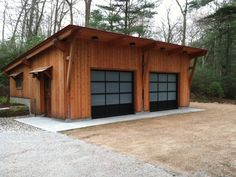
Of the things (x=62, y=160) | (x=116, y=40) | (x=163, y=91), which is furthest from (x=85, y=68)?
(x=62, y=160)

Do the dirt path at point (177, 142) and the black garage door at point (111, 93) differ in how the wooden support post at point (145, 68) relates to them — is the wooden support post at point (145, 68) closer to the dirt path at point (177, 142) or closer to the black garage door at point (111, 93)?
the black garage door at point (111, 93)

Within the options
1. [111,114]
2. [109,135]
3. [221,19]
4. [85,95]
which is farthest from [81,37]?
[221,19]

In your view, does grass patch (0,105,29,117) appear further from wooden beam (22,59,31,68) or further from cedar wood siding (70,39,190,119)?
cedar wood siding (70,39,190,119)

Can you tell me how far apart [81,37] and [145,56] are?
3322 mm

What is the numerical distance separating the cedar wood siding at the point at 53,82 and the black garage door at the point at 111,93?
4.09ft

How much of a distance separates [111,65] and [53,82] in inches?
91.7

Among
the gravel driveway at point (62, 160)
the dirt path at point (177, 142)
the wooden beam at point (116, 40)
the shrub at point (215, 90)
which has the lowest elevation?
the gravel driveway at point (62, 160)

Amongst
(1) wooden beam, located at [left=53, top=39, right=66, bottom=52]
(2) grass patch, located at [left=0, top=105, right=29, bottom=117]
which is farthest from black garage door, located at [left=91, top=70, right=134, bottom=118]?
(2) grass patch, located at [left=0, top=105, right=29, bottom=117]

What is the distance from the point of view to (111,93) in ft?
33.8

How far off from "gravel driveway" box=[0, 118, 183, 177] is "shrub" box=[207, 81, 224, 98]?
626 inches

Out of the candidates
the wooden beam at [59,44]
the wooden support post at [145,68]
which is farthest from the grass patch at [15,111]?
the wooden support post at [145,68]

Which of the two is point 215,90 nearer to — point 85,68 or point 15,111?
point 85,68

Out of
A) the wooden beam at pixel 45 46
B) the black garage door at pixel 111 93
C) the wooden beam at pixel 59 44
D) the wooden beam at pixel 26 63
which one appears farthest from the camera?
the wooden beam at pixel 26 63

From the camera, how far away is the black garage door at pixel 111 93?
386 inches
